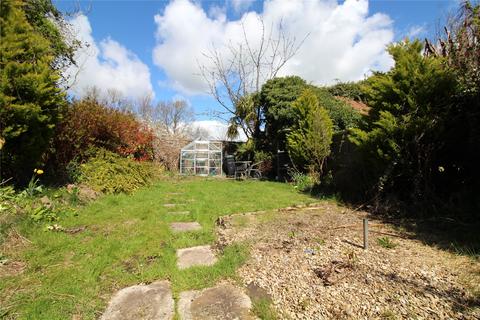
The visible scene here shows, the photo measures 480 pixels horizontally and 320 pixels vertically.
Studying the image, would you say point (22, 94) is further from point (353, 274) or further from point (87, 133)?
point (353, 274)

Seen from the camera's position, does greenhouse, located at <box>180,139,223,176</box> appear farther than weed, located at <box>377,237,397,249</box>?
Yes

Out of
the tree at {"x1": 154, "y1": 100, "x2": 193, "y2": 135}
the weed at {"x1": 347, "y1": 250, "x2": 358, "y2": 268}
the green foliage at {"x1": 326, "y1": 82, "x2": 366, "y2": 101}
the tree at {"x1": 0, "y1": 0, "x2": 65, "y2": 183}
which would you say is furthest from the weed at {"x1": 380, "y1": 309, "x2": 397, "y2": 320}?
the tree at {"x1": 154, "y1": 100, "x2": 193, "y2": 135}

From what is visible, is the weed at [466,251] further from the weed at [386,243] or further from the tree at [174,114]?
the tree at [174,114]

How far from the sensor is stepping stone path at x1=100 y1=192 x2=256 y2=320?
2049 mm

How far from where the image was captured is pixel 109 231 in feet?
12.5

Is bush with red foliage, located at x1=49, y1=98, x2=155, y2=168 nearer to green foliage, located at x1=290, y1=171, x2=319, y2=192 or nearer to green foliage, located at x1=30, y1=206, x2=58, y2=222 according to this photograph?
green foliage, located at x1=30, y1=206, x2=58, y2=222

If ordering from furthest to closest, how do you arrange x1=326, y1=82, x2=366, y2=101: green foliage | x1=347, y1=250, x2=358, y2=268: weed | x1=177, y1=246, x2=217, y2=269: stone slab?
x1=326, y1=82, x2=366, y2=101: green foliage → x1=177, y1=246, x2=217, y2=269: stone slab → x1=347, y1=250, x2=358, y2=268: weed

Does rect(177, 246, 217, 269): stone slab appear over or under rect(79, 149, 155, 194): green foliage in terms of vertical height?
under

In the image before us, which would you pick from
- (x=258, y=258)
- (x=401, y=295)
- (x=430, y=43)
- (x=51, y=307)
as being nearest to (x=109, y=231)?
(x=51, y=307)

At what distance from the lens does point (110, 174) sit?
6789 mm

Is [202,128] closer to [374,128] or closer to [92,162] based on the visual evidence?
[92,162]

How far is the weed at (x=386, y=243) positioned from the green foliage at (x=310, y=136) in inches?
193

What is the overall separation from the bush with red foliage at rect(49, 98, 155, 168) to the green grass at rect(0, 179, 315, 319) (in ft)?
7.18

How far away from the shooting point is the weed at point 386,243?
3131 mm
